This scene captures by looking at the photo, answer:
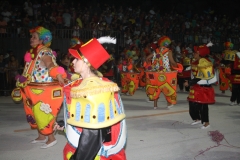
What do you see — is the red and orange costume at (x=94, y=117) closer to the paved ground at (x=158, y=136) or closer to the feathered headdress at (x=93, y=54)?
the feathered headdress at (x=93, y=54)

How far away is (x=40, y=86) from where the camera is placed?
4.87 m

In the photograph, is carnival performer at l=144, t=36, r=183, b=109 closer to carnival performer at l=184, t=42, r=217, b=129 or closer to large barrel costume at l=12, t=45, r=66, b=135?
carnival performer at l=184, t=42, r=217, b=129

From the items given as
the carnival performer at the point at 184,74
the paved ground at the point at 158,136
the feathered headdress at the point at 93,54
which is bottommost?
the paved ground at the point at 158,136

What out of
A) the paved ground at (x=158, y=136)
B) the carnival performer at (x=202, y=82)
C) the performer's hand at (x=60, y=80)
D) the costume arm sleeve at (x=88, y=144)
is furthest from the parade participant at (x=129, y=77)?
the costume arm sleeve at (x=88, y=144)

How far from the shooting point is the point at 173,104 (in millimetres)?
8961

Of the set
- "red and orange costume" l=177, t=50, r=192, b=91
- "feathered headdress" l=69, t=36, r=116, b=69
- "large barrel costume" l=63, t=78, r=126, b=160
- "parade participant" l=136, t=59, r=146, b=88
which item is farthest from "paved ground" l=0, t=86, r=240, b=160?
"red and orange costume" l=177, t=50, r=192, b=91

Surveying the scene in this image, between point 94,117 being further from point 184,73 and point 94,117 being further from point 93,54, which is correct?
point 184,73

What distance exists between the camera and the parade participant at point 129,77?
11.5 meters

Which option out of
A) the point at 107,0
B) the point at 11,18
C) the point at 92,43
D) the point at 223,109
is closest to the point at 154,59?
the point at 223,109

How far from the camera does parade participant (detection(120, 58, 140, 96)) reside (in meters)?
11.5

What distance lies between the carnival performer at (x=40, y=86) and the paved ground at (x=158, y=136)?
59 cm

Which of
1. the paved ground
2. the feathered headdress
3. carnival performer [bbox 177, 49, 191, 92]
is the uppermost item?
the feathered headdress

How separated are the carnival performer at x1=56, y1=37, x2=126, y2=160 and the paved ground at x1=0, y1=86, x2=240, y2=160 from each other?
2.52 meters

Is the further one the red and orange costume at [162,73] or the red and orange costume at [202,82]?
the red and orange costume at [162,73]
